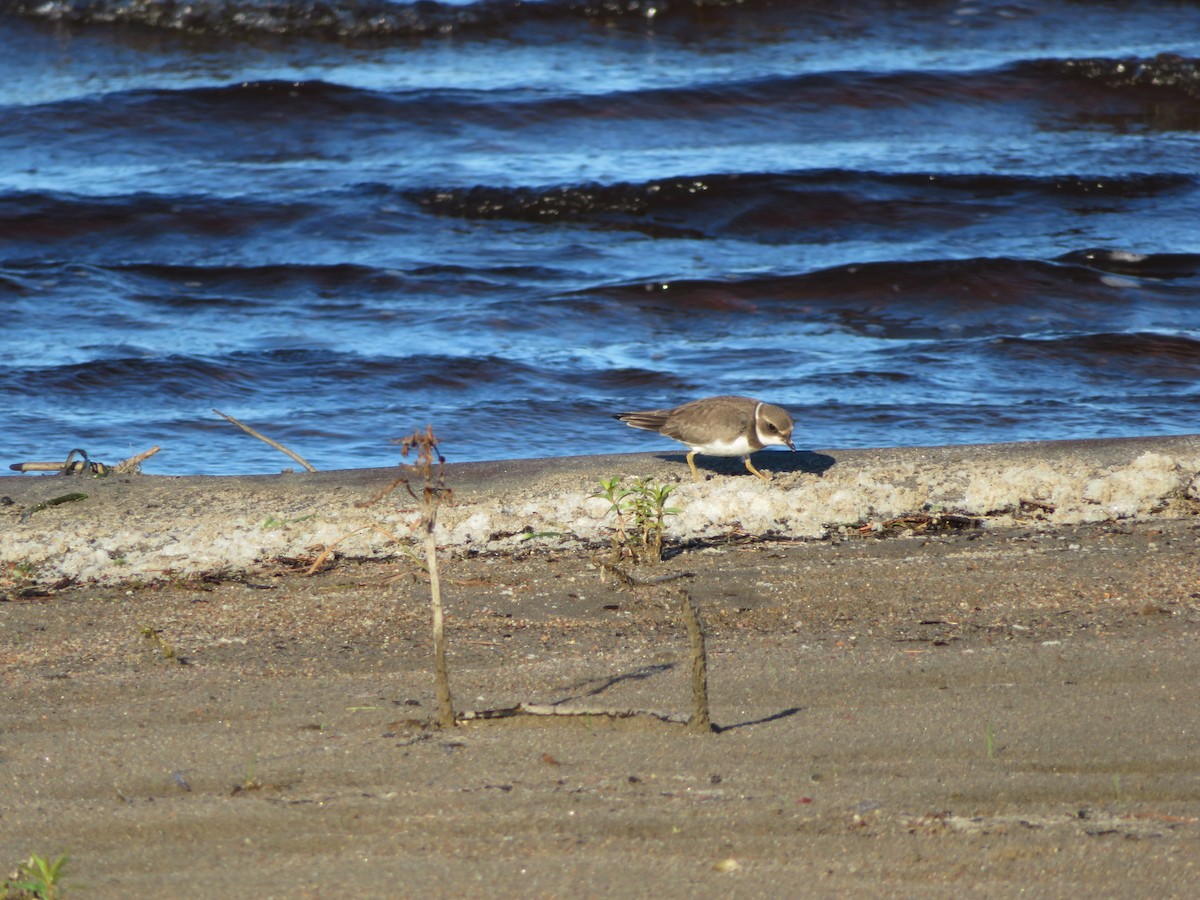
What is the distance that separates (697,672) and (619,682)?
500mm

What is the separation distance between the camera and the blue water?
7.68m

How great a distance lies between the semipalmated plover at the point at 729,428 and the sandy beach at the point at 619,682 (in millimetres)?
129

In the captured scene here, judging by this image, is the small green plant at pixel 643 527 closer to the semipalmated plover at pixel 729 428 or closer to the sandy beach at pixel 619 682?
the sandy beach at pixel 619 682

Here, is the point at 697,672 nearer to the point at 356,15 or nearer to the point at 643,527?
the point at 643,527

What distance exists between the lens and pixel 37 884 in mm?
2299

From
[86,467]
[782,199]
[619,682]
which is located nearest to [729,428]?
[619,682]

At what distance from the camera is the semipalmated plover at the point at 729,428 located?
204 inches

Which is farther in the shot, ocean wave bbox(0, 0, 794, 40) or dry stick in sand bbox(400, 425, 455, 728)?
ocean wave bbox(0, 0, 794, 40)

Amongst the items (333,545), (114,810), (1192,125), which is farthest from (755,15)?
(114,810)

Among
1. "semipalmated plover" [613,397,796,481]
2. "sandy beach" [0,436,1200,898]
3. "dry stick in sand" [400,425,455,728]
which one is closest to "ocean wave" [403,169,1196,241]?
"semipalmated plover" [613,397,796,481]

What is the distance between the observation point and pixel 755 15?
55.0 feet

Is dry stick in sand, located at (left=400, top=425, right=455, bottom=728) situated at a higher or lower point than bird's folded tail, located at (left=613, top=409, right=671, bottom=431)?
higher

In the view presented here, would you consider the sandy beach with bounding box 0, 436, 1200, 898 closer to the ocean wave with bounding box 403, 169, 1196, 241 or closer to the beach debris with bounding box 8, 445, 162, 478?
the beach debris with bounding box 8, 445, 162, 478

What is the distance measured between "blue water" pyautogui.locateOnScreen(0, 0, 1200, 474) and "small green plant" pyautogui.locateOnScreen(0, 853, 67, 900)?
14.3 feet
